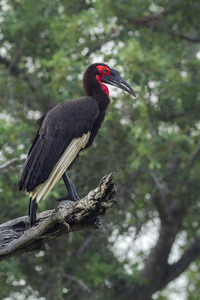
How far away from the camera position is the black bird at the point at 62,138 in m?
4.22

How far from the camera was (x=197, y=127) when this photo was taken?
8.93 m

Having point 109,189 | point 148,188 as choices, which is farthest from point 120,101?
point 109,189

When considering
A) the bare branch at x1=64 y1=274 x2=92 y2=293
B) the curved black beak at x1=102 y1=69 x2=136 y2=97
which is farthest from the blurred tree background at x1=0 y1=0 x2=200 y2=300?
the curved black beak at x1=102 y1=69 x2=136 y2=97

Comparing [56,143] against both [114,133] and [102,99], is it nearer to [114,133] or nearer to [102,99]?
[102,99]

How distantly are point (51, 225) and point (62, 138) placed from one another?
0.83 metres

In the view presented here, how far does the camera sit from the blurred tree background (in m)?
6.99

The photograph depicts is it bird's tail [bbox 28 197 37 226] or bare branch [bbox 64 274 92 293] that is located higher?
bird's tail [bbox 28 197 37 226]

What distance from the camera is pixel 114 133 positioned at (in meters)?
7.75

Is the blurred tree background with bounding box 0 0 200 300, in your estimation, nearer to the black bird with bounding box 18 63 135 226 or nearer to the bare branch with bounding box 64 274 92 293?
the bare branch with bounding box 64 274 92 293

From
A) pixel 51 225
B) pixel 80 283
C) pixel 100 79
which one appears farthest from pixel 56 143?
pixel 80 283

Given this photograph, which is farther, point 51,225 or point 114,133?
point 114,133

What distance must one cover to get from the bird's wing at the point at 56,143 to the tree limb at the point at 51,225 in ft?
0.87

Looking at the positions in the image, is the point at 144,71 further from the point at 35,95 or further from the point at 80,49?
the point at 35,95

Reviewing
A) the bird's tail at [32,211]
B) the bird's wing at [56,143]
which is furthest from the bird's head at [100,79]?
the bird's tail at [32,211]
